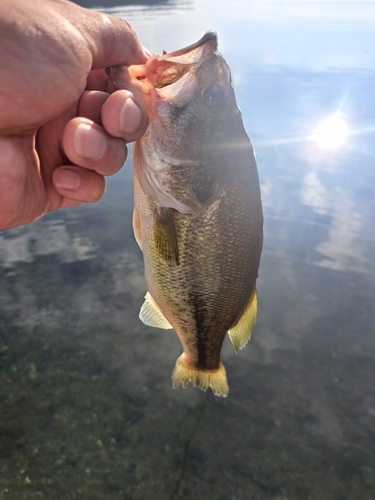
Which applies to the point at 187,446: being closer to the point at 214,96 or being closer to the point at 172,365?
the point at 172,365

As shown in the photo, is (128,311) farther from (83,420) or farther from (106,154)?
(106,154)

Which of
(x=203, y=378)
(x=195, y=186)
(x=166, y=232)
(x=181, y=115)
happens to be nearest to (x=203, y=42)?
(x=181, y=115)

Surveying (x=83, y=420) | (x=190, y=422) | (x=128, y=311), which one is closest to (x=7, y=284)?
(x=128, y=311)

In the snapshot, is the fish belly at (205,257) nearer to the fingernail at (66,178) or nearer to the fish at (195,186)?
the fish at (195,186)

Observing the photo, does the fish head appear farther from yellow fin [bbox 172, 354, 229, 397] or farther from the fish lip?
yellow fin [bbox 172, 354, 229, 397]

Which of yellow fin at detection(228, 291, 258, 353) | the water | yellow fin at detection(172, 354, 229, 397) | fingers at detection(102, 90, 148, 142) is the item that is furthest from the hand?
the water

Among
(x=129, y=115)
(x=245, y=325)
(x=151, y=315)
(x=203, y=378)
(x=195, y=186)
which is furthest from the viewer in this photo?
(x=203, y=378)
